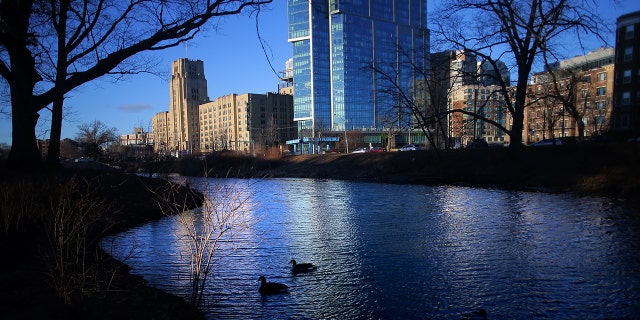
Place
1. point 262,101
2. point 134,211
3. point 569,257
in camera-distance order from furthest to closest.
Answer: point 262,101, point 134,211, point 569,257

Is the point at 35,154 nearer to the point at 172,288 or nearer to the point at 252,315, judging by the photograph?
the point at 172,288

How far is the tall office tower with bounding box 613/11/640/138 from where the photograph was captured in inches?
2805

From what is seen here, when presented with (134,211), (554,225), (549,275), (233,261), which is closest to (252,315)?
(233,261)

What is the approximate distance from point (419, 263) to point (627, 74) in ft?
262

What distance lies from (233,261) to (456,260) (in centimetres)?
519

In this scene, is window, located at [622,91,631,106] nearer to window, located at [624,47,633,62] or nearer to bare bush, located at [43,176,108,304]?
window, located at [624,47,633,62]

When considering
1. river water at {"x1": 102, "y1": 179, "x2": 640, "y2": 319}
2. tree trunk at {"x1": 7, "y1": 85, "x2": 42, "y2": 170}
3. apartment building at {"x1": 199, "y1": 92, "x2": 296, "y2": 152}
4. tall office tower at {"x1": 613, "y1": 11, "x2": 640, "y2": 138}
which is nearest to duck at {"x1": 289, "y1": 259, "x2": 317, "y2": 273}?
river water at {"x1": 102, "y1": 179, "x2": 640, "y2": 319}

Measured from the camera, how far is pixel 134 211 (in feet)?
60.8

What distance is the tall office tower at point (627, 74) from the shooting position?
71.2m

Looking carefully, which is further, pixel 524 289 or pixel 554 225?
pixel 554 225

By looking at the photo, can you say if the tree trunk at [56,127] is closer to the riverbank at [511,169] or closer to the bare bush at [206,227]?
the riverbank at [511,169]

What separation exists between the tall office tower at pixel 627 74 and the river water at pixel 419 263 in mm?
65931

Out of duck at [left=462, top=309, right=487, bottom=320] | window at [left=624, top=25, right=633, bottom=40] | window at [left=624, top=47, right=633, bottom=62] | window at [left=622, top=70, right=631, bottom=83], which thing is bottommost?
duck at [left=462, top=309, right=487, bottom=320]

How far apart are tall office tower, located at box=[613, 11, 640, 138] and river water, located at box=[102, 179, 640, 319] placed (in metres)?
65.9
